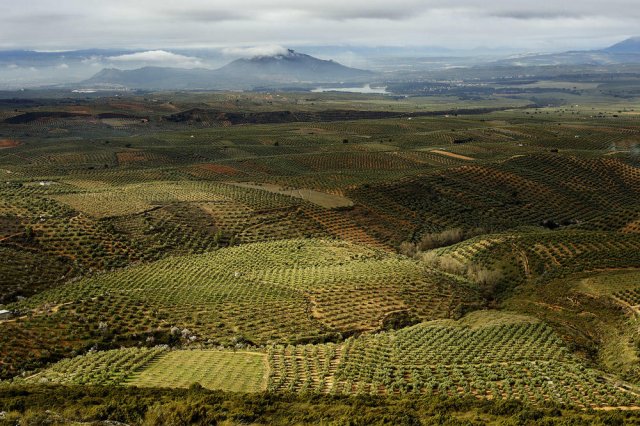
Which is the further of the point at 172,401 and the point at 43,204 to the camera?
the point at 43,204

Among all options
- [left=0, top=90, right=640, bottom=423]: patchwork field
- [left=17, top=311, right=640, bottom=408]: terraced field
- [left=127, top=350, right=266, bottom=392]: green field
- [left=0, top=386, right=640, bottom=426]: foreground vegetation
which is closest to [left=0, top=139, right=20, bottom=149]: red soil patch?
[left=0, top=90, right=640, bottom=423]: patchwork field

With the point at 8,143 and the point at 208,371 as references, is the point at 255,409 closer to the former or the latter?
the point at 208,371

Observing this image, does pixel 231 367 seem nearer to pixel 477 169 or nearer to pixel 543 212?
pixel 543 212

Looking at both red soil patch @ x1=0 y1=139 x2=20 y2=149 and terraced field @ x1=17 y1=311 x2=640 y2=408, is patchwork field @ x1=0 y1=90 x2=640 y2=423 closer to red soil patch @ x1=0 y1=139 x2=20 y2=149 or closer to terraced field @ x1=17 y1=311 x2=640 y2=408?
terraced field @ x1=17 y1=311 x2=640 y2=408

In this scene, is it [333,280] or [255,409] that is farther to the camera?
[333,280]

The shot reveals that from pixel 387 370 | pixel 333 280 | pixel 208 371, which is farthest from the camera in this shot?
pixel 333 280

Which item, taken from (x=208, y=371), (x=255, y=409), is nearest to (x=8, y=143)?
(x=208, y=371)

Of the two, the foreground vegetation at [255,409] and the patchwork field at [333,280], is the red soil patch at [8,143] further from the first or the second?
the foreground vegetation at [255,409]

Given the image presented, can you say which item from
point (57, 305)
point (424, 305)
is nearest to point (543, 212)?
point (424, 305)

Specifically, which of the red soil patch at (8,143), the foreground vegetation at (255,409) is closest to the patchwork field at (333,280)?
the foreground vegetation at (255,409)

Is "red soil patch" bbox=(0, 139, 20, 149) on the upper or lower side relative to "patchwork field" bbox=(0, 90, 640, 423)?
upper

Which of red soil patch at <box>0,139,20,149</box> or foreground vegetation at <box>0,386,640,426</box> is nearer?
foreground vegetation at <box>0,386,640,426</box>
